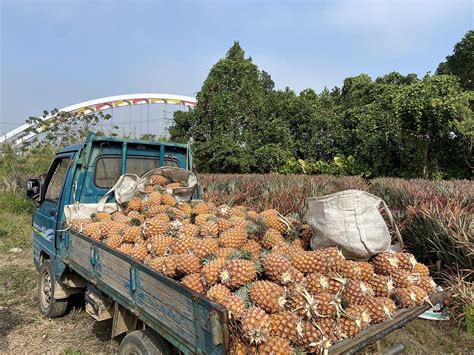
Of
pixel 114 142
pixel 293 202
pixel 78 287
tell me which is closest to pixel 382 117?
pixel 293 202

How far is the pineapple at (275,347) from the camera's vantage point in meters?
1.77

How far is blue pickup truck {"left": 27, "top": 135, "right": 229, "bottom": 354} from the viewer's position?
79.9 inches

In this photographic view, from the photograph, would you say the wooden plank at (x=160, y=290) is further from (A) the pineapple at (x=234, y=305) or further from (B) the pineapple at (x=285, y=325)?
(B) the pineapple at (x=285, y=325)

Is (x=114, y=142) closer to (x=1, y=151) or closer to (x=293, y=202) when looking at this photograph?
(x=293, y=202)

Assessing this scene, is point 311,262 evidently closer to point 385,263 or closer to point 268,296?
point 268,296

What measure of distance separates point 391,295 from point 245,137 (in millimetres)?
13715

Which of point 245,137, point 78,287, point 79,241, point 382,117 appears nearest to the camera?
point 79,241

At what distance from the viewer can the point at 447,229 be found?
4.54m

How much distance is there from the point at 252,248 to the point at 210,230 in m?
0.42

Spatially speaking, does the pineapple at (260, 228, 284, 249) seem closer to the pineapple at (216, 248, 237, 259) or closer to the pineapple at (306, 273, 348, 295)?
the pineapple at (216, 248, 237, 259)

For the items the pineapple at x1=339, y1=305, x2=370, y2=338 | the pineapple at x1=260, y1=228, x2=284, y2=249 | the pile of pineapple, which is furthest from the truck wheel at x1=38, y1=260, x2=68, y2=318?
the pineapple at x1=339, y1=305, x2=370, y2=338

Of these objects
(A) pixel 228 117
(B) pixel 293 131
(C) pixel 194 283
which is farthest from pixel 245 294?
(B) pixel 293 131

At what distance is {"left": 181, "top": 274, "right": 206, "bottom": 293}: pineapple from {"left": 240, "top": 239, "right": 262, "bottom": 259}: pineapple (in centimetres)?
50

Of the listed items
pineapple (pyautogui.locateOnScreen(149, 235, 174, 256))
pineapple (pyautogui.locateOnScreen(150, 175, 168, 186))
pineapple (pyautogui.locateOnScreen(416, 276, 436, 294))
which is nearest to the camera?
pineapple (pyautogui.locateOnScreen(416, 276, 436, 294))
